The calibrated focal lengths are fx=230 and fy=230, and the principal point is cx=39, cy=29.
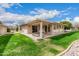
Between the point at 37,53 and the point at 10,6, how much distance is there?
45 centimetres

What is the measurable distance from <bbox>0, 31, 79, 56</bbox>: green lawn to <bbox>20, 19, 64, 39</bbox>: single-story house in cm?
4

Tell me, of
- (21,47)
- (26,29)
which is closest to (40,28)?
(26,29)

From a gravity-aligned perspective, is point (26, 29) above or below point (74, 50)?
above

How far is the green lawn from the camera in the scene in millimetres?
1902

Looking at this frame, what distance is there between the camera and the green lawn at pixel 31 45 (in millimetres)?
1902

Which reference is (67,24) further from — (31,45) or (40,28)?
(31,45)

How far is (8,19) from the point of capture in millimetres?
1940

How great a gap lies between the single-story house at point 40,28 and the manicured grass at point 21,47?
0.05 m

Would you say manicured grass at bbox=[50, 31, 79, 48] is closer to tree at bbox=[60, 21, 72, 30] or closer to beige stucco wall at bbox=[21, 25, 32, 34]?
tree at bbox=[60, 21, 72, 30]

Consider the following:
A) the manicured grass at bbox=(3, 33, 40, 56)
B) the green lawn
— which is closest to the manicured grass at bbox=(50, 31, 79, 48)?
the green lawn

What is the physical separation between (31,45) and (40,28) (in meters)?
0.16

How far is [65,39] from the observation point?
1.94 m

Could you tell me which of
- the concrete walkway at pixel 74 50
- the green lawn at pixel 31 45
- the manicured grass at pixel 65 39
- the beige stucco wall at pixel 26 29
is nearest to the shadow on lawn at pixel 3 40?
the green lawn at pixel 31 45

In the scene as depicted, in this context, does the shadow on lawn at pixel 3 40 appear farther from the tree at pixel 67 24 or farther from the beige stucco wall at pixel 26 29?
the tree at pixel 67 24
